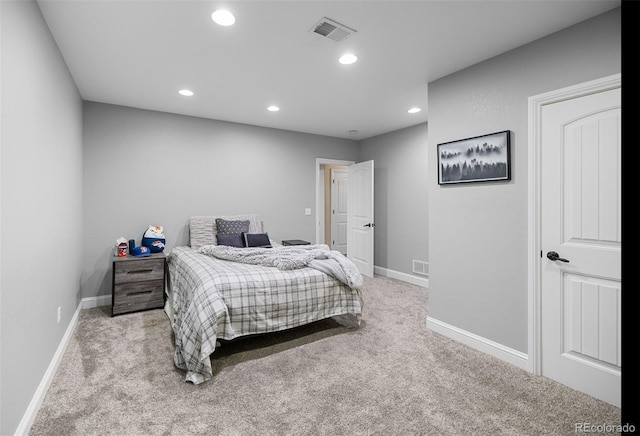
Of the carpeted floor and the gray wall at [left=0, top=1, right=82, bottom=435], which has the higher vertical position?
the gray wall at [left=0, top=1, right=82, bottom=435]

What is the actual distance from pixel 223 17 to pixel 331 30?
74cm

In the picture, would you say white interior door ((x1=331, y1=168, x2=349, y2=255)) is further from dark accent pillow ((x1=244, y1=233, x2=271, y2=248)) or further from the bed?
the bed

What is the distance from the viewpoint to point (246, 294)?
2.63 metres

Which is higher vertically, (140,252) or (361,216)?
(361,216)

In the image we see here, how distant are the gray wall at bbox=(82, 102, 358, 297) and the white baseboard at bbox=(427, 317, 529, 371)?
2867 millimetres

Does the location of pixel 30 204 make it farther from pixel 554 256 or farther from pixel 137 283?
pixel 554 256

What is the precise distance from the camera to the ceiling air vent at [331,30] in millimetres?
2217

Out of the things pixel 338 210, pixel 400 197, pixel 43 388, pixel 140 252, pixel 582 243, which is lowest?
pixel 43 388

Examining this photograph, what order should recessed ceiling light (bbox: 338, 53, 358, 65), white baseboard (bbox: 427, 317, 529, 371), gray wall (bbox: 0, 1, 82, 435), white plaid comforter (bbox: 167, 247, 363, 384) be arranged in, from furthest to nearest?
recessed ceiling light (bbox: 338, 53, 358, 65)
white baseboard (bbox: 427, 317, 529, 371)
white plaid comforter (bbox: 167, 247, 363, 384)
gray wall (bbox: 0, 1, 82, 435)

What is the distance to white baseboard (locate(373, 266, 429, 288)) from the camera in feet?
15.9

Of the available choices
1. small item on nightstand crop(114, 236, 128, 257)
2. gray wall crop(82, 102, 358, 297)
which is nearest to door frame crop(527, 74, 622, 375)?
gray wall crop(82, 102, 358, 297)

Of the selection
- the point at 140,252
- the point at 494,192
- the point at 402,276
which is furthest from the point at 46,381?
the point at 402,276

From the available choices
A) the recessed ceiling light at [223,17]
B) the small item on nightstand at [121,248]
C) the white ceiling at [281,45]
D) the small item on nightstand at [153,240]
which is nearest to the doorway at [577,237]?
the white ceiling at [281,45]
